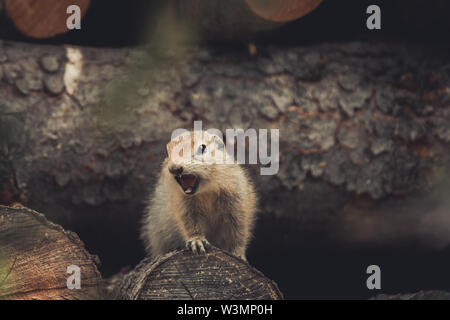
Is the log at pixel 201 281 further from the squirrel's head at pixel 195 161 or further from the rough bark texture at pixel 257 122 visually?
the rough bark texture at pixel 257 122

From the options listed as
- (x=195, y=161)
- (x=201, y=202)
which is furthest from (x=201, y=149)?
(x=201, y=202)

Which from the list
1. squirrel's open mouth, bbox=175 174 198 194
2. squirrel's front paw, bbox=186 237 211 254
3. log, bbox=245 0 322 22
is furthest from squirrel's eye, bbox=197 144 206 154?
log, bbox=245 0 322 22

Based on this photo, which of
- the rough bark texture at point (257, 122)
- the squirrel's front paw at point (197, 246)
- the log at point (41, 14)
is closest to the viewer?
the squirrel's front paw at point (197, 246)

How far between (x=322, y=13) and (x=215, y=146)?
110 centimetres

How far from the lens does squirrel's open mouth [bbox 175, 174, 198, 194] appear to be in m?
1.87

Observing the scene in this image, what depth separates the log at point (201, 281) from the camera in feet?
4.98

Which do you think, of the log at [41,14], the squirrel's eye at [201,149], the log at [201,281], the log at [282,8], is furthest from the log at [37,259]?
the log at [282,8]

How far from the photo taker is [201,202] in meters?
2.11

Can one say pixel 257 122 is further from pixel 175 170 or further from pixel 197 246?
pixel 197 246

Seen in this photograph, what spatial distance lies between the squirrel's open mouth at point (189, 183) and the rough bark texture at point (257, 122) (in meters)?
0.59

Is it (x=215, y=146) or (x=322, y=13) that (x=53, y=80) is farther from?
(x=322, y=13)

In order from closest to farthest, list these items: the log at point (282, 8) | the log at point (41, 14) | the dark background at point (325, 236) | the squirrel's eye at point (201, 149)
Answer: the squirrel's eye at point (201, 149)
the log at point (282, 8)
the log at point (41, 14)
the dark background at point (325, 236)
